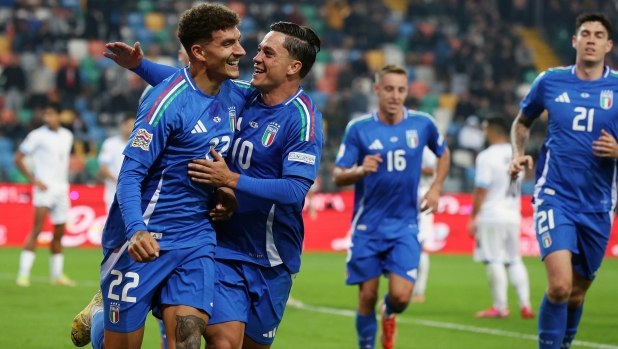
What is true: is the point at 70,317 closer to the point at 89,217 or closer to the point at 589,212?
the point at 589,212

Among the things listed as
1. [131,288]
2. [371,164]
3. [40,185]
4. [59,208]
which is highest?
[371,164]

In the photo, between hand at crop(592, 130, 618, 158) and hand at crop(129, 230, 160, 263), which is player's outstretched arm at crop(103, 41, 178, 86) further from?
hand at crop(592, 130, 618, 158)

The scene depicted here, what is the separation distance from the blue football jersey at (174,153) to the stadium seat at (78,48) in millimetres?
18634

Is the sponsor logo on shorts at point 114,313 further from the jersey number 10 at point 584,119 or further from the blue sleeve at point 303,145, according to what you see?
the jersey number 10 at point 584,119

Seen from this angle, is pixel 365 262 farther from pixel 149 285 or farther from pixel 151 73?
pixel 149 285

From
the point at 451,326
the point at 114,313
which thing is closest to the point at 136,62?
the point at 114,313

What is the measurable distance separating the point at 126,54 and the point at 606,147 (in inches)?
142

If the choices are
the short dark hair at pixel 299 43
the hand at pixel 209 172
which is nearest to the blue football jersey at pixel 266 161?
the short dark hair at pixel 299 43

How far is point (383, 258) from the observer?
7586 millimetres

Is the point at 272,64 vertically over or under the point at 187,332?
over

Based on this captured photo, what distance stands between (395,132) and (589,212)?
6.45ft

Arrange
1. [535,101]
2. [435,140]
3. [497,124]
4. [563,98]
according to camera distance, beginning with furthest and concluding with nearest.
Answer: [497,124], [435,140], [535,101], [563,98]

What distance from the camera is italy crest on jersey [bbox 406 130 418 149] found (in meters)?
7.68

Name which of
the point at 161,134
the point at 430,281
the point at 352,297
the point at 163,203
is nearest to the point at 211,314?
the point at 163,203
